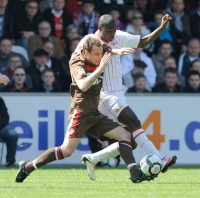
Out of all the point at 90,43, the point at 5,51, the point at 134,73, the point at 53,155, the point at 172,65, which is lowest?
the point at 53,155

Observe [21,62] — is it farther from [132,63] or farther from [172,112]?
[172,112]

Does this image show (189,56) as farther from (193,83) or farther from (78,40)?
(78,40)

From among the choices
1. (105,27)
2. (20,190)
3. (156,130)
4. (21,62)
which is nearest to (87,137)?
(156,130)

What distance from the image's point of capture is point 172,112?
15.6m

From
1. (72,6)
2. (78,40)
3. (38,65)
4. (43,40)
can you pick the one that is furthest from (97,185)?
(72,6)

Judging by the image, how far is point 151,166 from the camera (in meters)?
10.4

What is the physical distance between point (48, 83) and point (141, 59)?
2.77 meters

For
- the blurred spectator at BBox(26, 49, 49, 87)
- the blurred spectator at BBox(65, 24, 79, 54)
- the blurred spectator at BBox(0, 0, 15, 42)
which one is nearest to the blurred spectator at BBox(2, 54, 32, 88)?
the blurred spectator at BBox(26, 49, 49, 87)

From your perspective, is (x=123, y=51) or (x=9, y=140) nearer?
(x=123, y=51)

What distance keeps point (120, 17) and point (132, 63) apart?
6.50ft

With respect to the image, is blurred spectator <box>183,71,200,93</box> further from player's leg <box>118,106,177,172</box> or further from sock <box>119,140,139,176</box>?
sock <box>119,140,139,176</box>

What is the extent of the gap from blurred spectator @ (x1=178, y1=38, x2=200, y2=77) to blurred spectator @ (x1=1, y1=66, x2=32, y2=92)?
418cm

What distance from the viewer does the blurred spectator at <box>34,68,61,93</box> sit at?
16203 mm

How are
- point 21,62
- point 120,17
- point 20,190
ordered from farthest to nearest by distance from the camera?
1. point 120,17
2. point 21,62
3. point 20,190
